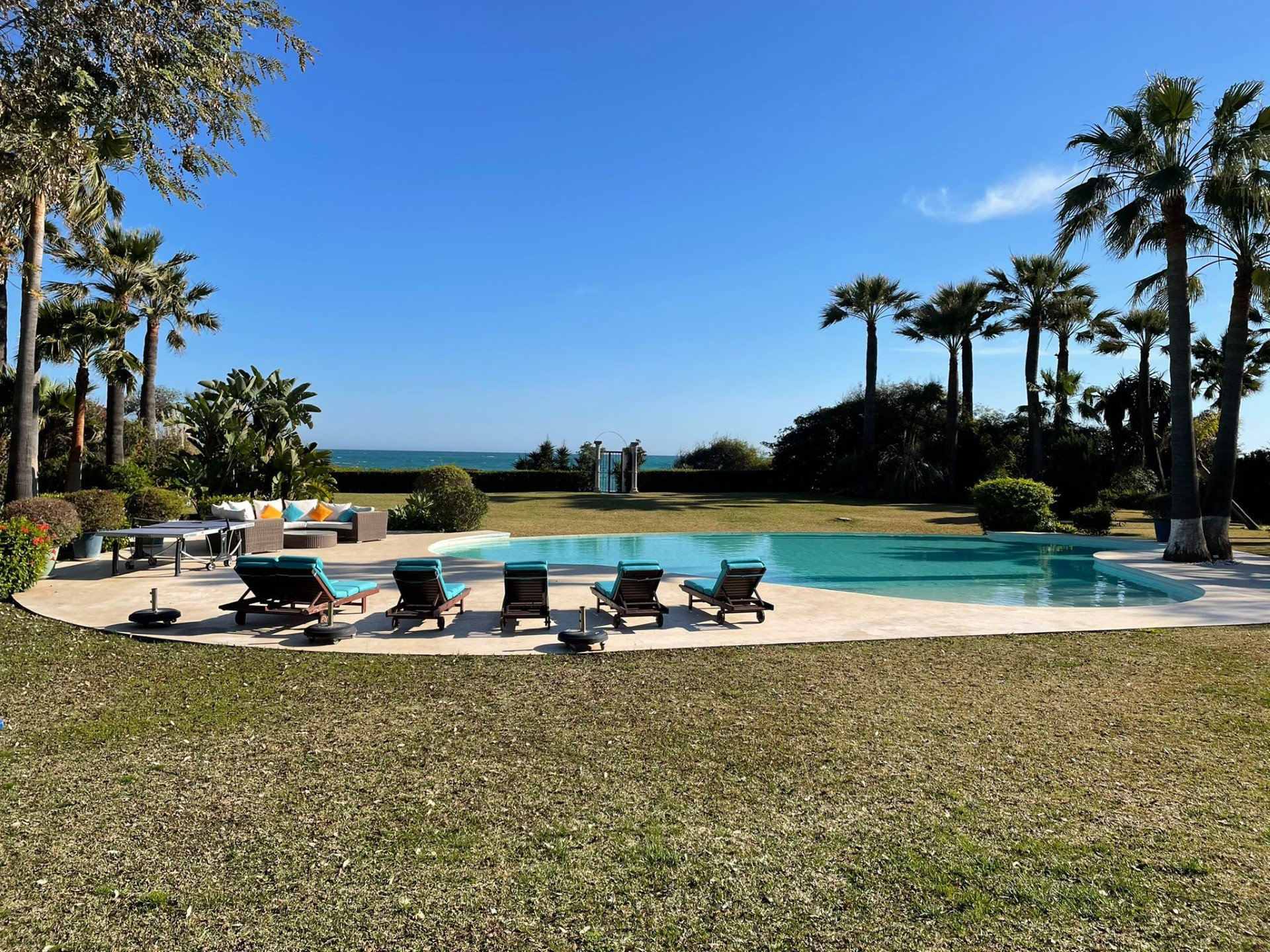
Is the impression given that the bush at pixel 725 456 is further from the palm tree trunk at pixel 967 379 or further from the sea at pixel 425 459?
the sea at pixel 425 459

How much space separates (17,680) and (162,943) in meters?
4.85

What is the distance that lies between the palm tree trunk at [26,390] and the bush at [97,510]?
842 millimetres

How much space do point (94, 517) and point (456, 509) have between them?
7.65 m

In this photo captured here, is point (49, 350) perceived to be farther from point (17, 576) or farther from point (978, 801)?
point (978, 801)

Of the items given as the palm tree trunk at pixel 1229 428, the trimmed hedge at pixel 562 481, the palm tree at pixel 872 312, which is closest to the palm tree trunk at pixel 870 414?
the palm tree at pixel 872 312

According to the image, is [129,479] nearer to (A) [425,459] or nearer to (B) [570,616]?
(B) [570,616]

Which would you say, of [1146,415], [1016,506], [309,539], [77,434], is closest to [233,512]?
[309,539]

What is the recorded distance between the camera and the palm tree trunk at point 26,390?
14.7 metres

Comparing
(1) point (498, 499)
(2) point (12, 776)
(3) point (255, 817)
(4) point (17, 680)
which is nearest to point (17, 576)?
(4) point (17, 680)

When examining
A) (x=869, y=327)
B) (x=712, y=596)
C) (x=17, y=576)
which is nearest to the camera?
(x=712, y=596)

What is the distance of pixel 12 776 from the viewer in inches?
181

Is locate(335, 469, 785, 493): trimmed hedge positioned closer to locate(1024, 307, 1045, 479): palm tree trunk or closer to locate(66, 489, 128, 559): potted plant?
locate(1024, 307, 1045, 479): palm tree trunk

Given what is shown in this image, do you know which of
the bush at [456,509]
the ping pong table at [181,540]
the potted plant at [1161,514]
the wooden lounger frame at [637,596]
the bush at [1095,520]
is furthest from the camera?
the bush at [1095,520]

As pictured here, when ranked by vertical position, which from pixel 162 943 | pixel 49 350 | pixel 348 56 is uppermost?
pixel 348 56
